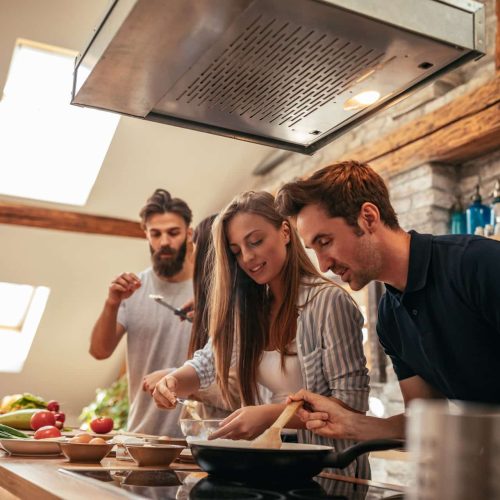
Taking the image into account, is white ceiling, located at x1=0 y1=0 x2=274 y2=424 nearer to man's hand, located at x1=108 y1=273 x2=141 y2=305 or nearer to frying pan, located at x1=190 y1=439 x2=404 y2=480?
man's hand, located at x1=108 y1=273 x2=141 y2=305

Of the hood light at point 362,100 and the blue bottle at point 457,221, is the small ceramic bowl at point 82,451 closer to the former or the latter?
the hood light at point 362,100

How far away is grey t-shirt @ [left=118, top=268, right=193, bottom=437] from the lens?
2840mm

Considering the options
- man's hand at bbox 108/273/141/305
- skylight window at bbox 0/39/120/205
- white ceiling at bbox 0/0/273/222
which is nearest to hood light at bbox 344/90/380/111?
man's hand at bbox 108/273/141/305

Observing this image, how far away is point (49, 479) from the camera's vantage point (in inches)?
43.3

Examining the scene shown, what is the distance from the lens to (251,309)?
2.10 meters

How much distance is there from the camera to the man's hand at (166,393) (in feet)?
6.16

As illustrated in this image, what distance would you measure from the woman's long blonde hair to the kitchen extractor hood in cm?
47

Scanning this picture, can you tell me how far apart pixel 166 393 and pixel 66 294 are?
4175mm

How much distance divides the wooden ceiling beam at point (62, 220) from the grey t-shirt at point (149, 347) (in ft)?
8.17

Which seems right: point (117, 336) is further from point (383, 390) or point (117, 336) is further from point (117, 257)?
point (117, 257)

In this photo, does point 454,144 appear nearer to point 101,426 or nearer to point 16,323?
point 101,426

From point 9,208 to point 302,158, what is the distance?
230 centimetres

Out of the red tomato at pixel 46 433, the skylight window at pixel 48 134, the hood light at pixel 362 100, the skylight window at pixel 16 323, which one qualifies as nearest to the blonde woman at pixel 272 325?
the red tomato at pixel 46 433

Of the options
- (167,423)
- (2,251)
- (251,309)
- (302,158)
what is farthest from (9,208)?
(251,309)
